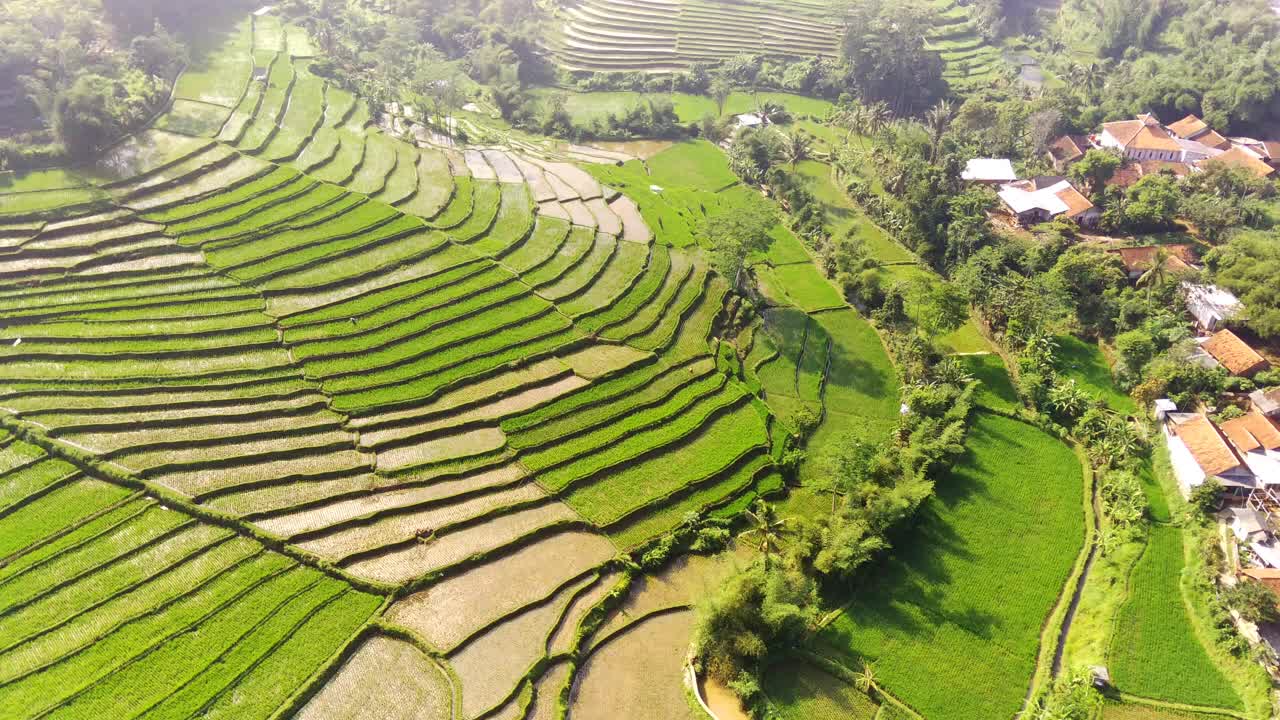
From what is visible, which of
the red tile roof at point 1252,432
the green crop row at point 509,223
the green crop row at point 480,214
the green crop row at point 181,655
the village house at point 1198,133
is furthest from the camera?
the village house at point 1198,133

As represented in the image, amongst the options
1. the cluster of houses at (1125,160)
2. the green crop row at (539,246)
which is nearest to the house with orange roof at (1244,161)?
the cluster of houses at (1125,160)

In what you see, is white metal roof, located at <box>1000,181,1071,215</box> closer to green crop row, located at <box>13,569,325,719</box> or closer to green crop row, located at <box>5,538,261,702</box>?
green crop row, located at <box>13,569,325,719</box>

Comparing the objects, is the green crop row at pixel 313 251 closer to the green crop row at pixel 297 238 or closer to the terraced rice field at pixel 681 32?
the green crop row at pixel 297 238

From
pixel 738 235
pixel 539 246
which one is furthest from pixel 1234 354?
pixel 539 246

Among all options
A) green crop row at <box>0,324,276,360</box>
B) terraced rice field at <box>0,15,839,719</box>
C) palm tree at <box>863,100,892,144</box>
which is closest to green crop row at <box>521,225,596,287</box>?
terraced rice field at <box>0,15,839,719</box>

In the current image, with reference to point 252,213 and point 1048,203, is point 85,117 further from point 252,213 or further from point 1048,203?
point 1048,203
